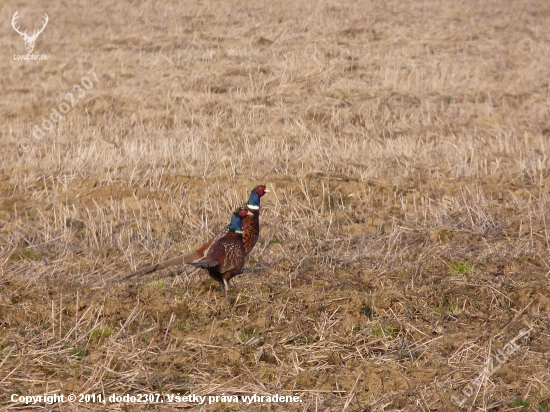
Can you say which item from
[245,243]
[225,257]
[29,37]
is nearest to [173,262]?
[225,257]

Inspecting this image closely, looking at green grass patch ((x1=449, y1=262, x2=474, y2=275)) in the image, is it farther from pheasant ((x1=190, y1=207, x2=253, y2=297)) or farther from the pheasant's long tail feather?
the pheasant's long tail feather

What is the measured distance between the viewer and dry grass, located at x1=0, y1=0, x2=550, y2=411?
4445 millimetres

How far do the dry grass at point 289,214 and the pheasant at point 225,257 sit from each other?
8.5 inches

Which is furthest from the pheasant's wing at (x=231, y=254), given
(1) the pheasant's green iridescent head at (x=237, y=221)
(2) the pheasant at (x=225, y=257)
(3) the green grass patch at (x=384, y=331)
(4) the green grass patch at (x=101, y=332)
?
(3) the green grass patch at (x=384, y=331)

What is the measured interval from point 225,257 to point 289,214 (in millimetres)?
2336

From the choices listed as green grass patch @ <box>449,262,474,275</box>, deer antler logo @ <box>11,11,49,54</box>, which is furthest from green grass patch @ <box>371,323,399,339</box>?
deer antler logo @ <box>11,11,49,54</box>

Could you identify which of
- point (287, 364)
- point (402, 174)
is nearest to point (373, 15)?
point (402, 174)

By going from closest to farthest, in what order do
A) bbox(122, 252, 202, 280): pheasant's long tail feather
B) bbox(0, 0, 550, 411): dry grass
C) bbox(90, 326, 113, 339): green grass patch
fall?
1. bbox(0, 0, 550, 411): dry grass
2. bbox(90, 326, 113, 339): green grass patch
3. bbox(122, 252, 202, 280): pheasant's long tail feather

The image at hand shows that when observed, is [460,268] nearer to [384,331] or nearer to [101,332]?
[384,331]

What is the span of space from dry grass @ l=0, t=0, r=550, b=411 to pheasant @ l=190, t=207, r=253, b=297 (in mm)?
217

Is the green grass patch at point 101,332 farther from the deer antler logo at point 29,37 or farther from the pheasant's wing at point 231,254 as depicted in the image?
the deer antler logo at point 29,37

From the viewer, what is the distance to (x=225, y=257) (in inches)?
198

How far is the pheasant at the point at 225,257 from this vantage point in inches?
197

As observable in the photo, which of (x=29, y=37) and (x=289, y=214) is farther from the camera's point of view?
(x=29, y=37)
